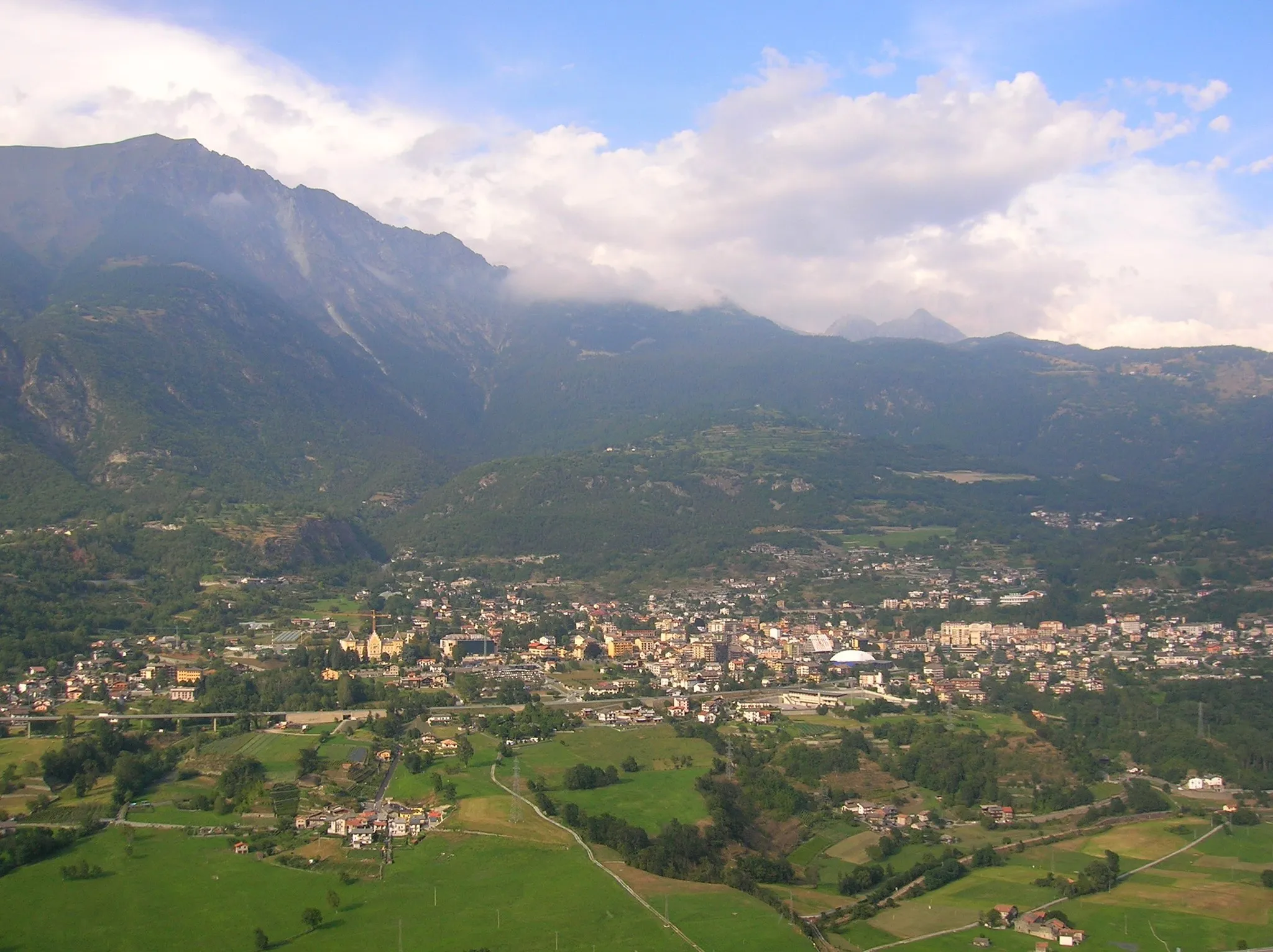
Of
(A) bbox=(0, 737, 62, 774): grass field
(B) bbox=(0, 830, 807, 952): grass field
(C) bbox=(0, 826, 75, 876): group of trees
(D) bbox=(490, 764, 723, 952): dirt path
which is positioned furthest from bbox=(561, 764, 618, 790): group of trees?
(A) bbox=(0, 737, 62, 774): grass field

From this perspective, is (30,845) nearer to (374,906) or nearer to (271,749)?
(374,906)

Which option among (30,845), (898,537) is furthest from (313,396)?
(30,845)

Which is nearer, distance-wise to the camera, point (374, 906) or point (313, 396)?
point (374, 906)

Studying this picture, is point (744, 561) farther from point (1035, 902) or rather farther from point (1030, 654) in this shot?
point (1035, 902)

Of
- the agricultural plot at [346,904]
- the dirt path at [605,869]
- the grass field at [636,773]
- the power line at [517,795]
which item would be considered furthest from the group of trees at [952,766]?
the agricultural plot at [346,904]

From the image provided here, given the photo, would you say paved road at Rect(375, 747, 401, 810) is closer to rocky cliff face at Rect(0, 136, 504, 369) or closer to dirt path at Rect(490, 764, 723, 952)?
dirt path at Rect(490, 764, 723, 952)

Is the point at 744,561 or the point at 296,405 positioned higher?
the point at 296,405

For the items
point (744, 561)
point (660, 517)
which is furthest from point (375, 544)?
point (744, 561)
